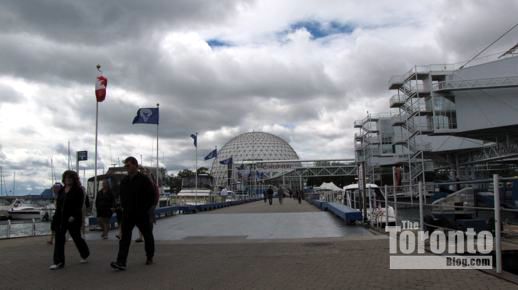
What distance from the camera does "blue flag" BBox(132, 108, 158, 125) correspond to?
2762cm

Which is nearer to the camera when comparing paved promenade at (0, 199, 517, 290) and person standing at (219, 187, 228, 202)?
paved promenade at (0, 199, 517, 290)

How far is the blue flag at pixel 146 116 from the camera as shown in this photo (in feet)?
90.6

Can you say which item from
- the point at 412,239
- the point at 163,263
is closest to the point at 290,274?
the point at 163,263

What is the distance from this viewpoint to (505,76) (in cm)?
6341

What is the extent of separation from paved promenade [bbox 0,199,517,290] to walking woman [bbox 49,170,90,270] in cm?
39

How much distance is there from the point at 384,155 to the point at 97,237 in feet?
316

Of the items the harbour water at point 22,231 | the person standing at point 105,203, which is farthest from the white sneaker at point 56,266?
the harbour water at point 22,231

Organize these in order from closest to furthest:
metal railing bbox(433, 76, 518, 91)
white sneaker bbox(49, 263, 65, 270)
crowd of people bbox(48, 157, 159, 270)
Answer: crowd of people bbox(48, 157, 159, 270), white sneaker bbox(49, 263, 65, 270), metal railing bbox(433, 76, 518, 91)

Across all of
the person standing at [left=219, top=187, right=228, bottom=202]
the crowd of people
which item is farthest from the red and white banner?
the person standing at [left=219, top=187, right=228, bottom=202]

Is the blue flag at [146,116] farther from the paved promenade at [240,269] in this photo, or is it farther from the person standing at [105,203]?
the paved promenade at [240,269]

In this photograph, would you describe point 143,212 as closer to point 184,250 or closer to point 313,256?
point 184,250

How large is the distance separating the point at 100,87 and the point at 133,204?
12.5 metres

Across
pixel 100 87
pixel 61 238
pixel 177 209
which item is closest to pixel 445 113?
pixel 177 209

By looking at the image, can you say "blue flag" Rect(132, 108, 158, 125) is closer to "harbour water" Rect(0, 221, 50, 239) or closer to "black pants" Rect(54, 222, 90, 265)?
"harbour water" Rect(0, 221, 50, 239)
